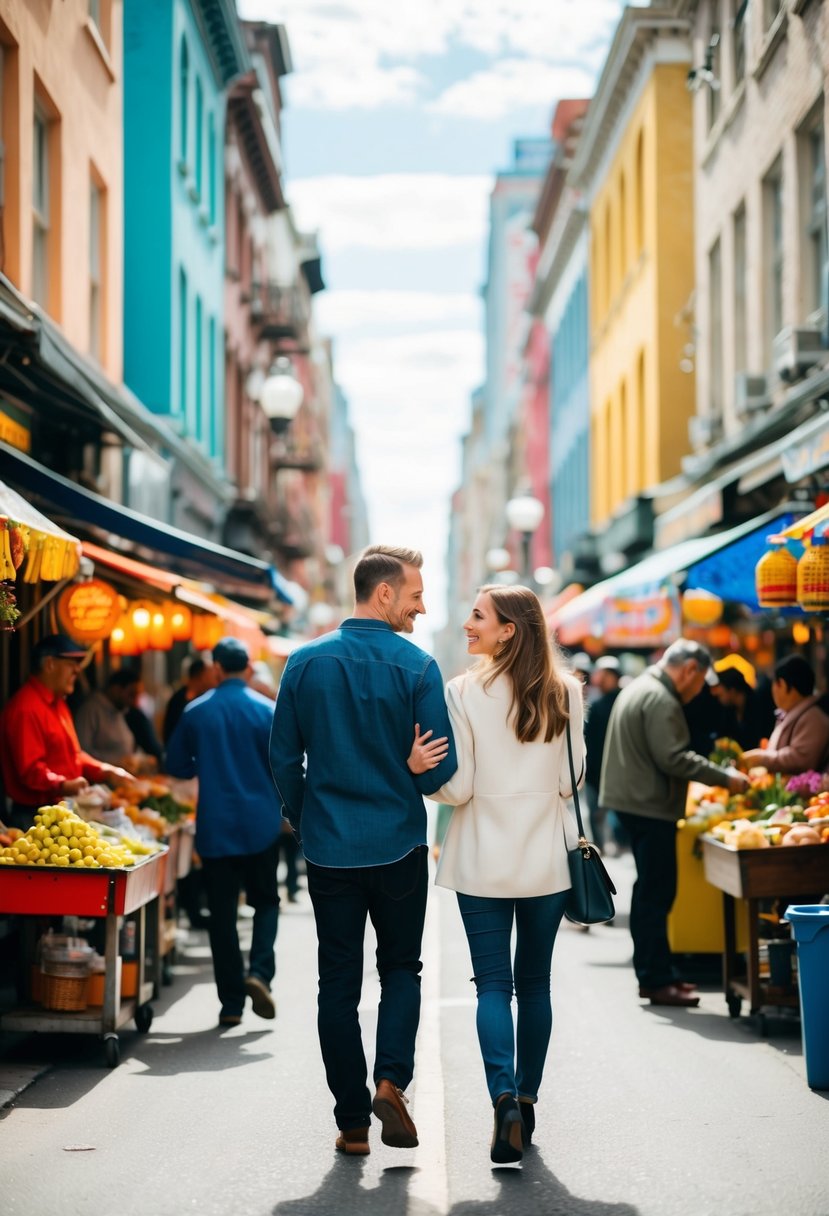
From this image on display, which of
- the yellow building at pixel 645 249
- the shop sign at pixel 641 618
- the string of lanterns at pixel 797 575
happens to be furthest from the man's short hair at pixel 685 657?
the yellow building at pixel 645 249

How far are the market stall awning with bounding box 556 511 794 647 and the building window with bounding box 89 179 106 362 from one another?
6.27 meters

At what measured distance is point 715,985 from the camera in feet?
36.1

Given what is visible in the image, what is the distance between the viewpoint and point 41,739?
378 inches

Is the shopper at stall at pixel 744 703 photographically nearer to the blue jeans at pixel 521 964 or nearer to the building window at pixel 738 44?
the blue jeans at pixel 521 964

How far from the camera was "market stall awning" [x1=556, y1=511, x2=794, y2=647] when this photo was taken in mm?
14445

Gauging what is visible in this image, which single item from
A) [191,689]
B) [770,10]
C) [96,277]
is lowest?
[191,689]

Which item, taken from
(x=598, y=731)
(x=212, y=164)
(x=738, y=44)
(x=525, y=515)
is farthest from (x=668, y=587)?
(x=212, y=164)

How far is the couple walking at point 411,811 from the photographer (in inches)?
247

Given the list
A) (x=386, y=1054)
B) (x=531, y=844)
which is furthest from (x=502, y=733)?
(x=386, y=1054)

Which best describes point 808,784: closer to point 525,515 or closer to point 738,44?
point 738,44

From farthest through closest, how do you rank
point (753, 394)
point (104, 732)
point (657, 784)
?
1. point (753, 394)
2. point (104, 732)
3. point (657, 784)

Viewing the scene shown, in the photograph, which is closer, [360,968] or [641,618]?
[360,968]

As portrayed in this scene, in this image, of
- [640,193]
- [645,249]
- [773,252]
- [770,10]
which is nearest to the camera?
[770,10]

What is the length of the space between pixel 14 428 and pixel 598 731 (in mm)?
5567
